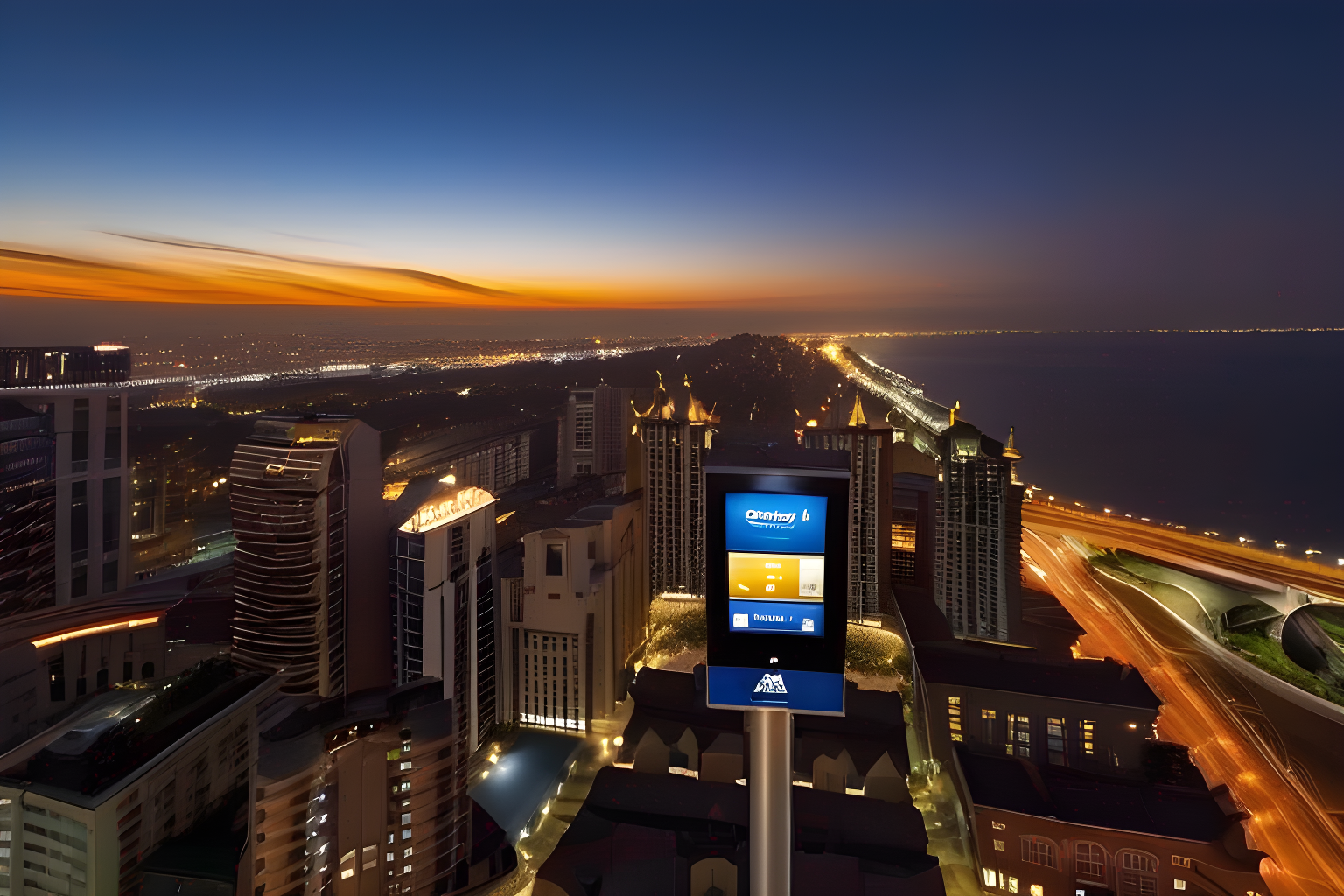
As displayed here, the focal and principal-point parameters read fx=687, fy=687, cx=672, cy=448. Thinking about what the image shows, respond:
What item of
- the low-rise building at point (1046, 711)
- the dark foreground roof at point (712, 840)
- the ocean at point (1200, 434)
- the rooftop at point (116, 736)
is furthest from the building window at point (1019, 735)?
the ocean at point (1200, 434)

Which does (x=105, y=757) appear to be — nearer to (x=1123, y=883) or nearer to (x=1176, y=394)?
(x=1123, y=883)

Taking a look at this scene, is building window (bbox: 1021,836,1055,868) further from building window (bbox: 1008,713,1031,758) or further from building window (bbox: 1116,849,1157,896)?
building window (bbox: 1008,713,1031,758)

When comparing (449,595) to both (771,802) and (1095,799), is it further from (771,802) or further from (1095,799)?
(1095,799)

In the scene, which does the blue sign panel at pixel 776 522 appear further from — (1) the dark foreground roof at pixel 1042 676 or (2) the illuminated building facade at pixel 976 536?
(2) the illuminated building facade at pixel 976 536

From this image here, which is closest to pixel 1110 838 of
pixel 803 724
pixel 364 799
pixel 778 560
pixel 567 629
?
pixel 803 724

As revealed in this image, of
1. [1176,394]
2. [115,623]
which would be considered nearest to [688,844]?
[115,623]
